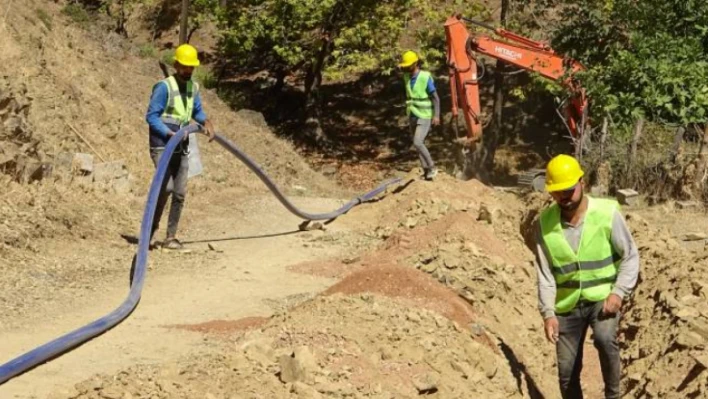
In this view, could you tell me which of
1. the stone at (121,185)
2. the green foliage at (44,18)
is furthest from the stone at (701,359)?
the green foliage at (44,18)

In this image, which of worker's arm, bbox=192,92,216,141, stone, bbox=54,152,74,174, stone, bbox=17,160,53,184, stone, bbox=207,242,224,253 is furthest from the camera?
stone, bbox=54,152,74,174

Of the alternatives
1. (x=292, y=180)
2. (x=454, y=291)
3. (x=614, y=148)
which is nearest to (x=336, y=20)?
(x=292, y=180)

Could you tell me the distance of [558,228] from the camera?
267 inches

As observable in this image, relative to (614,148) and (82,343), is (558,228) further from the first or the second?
(614,148)

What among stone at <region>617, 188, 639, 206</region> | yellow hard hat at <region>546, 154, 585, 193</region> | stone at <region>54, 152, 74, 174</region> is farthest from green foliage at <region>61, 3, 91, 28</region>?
yellow hard hat at <region>546, 154, 585, 193</region>

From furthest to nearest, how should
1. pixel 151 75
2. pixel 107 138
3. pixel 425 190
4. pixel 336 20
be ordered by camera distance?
pixel 336 20
pixel 151 75
pixel 107 138
pixel 425 190

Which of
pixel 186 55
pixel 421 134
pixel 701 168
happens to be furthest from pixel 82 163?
pixel 701 168

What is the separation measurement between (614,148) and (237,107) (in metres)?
12.7

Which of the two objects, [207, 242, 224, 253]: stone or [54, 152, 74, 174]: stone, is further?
[54, 152, 74, 174]: stone

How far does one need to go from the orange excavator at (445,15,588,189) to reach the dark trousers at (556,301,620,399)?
1081 cm

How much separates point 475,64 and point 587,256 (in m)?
11.8

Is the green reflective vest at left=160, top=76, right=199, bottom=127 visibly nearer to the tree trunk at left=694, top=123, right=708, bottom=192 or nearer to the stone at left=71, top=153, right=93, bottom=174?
the stone at left=71, top=153, right=93, bottom=174

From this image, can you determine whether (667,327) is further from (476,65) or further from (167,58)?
(167,58)

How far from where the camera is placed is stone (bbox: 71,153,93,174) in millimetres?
12927
